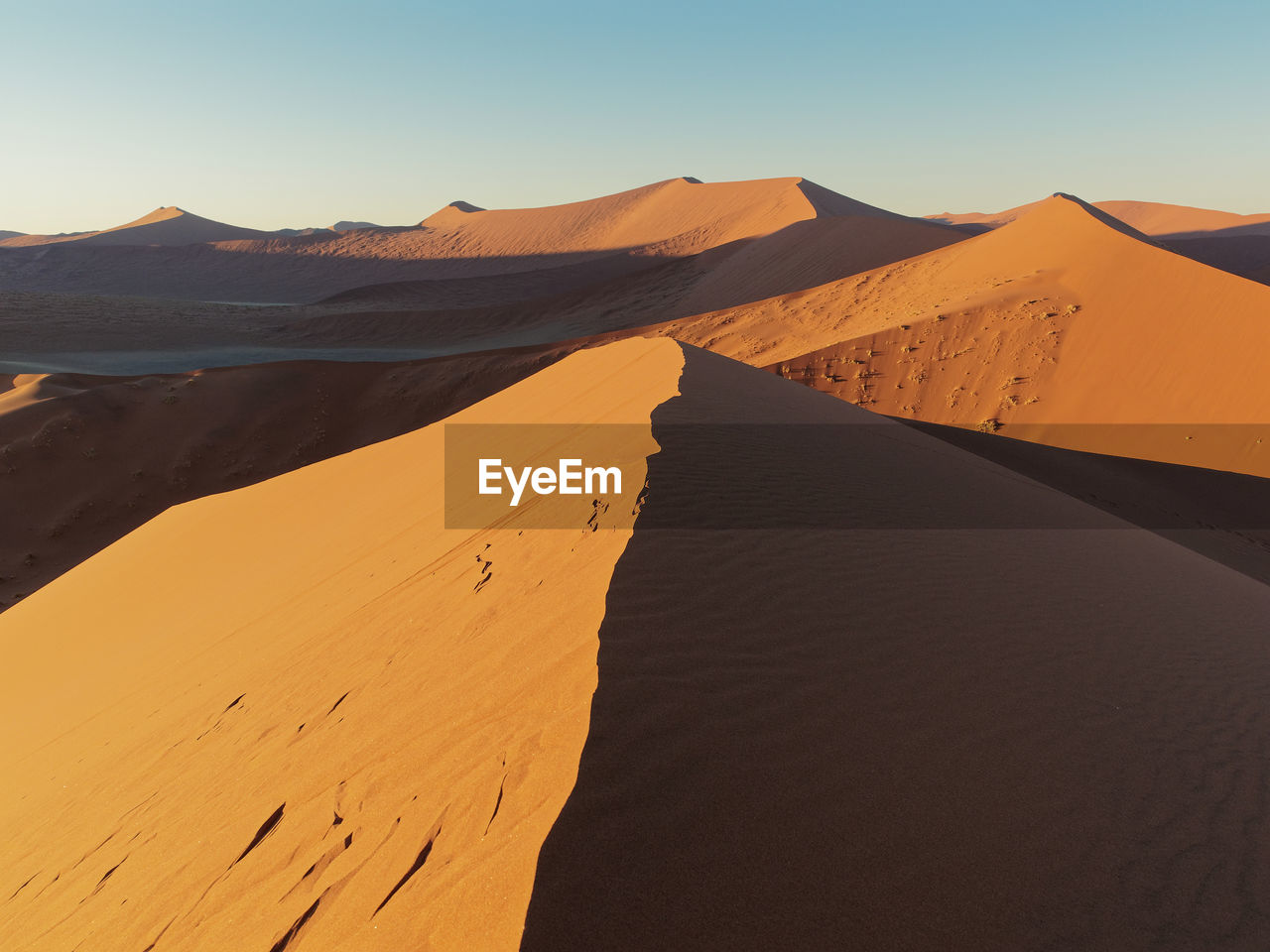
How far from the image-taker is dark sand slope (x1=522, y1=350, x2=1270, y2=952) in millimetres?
2223

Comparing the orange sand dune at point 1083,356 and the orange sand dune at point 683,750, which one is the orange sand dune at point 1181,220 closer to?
the orange sand dune at point 1083,356

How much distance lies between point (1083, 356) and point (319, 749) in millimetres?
18428

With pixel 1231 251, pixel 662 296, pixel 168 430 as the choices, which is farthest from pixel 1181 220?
pixel 168 430

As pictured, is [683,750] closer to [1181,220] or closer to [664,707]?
[664,707]

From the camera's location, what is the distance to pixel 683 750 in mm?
2658

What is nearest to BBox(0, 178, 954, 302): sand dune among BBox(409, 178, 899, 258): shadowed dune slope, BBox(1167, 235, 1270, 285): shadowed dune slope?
BBox(409, 178, 899, 258): shadowed dune slope

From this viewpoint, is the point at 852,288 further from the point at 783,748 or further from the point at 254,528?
the point at 783,748

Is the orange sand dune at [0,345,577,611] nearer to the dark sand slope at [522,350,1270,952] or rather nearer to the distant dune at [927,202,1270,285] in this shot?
the dark sand slope at [522,350,1270,952]

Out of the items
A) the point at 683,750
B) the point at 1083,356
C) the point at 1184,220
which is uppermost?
the point at 1184,220

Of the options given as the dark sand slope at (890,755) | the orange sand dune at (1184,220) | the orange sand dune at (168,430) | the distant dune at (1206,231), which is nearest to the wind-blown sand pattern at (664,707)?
the dark sand slope at (890,755)

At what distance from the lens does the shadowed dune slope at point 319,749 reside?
240cm

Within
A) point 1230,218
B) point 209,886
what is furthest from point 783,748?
point 1230,218

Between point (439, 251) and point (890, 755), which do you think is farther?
point (439, 251)

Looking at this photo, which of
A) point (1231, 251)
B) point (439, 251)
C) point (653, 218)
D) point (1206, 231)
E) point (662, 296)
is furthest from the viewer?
point (1206, 231)
